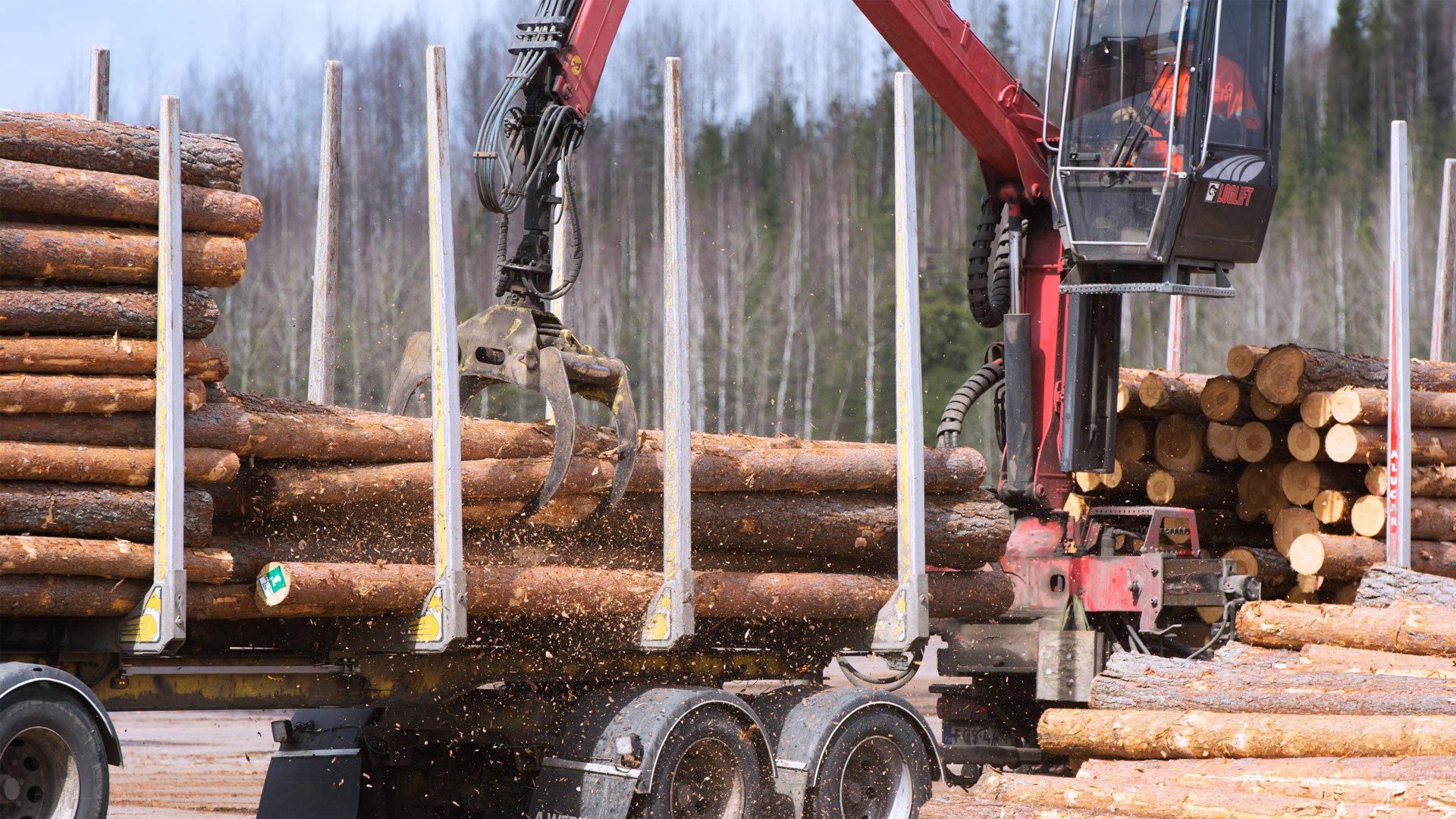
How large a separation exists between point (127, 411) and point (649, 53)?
31376 mm

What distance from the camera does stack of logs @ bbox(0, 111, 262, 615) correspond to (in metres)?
6.27

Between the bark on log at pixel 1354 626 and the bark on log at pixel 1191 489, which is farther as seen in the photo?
the bark on log at pixel 1191 489

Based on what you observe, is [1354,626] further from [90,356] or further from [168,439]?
[90,356]

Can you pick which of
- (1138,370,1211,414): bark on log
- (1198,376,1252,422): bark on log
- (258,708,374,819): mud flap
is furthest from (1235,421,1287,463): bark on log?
(258,708,374,819): mud flap

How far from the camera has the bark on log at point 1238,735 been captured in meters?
7.79

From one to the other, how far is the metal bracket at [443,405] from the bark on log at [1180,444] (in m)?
7.23

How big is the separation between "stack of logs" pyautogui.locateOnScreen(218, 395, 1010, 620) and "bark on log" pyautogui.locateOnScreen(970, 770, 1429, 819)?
1195mm

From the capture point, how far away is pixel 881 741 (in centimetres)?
861

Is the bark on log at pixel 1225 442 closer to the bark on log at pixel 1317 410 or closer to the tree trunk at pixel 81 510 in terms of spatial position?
the bark on log at pixel 1317 410

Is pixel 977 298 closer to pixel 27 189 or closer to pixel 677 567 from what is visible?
pixel 677 567

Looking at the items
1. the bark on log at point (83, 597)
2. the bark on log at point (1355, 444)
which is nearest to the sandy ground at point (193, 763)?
the bark on log at point (83, 597)

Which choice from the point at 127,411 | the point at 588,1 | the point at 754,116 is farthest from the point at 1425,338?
the point at 127,411

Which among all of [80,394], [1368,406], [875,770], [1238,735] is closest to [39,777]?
[80,394]

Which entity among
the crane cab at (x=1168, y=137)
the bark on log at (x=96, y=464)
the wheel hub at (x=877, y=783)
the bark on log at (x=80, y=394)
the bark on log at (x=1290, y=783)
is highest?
the crane cab at (x=1168, y=137)
